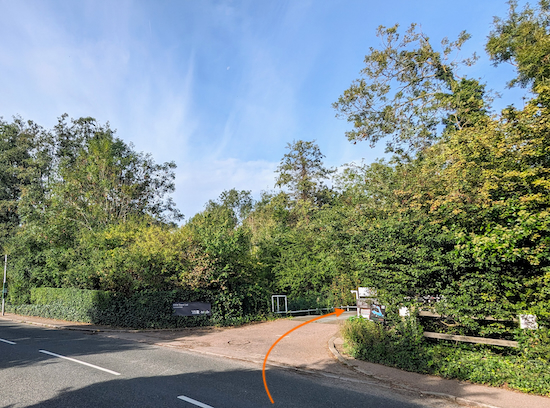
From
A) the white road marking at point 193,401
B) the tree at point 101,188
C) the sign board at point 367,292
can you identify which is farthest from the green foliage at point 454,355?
the tree at point 101,188

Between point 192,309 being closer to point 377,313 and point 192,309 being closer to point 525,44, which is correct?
point 377,313

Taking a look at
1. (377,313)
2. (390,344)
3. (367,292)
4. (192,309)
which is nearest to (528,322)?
(390,344)

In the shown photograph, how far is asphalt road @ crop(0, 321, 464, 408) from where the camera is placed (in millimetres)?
5920

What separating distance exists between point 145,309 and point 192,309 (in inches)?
84.3

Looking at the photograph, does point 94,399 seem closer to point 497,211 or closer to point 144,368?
point 144,368

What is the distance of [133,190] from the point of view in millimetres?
28672

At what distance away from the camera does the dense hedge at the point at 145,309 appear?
51.3 ft

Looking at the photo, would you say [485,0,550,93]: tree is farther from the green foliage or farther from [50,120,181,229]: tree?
[50,120,181,229]: tree

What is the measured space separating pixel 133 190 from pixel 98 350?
19916 mm

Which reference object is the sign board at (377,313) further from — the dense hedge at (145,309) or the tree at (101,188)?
the tree at (101,188)

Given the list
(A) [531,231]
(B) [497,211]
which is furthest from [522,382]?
(B) [497,211]

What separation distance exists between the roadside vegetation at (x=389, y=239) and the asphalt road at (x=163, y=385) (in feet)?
7.37

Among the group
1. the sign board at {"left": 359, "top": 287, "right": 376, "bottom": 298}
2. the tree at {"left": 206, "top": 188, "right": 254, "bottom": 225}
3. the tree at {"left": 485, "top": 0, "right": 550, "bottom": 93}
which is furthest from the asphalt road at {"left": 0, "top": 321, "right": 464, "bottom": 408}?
the tree at {"left": 206, "top": 188, "right": 254, "bottom": 225}

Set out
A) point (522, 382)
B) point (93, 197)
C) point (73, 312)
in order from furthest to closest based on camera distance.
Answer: point (93, 197) → point (73, 312) → point (522, 382)
